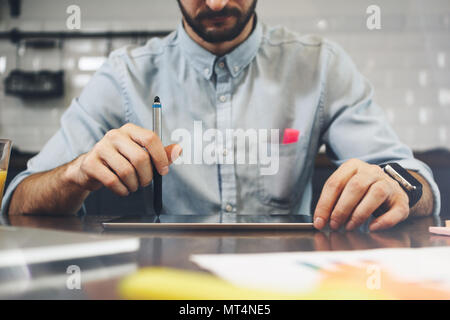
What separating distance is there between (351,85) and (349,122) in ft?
0.30

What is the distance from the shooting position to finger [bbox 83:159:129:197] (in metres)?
0.50

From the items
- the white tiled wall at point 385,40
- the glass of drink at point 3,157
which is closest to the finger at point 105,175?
the glass of drink at point 3,157

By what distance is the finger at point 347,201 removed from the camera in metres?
0.43

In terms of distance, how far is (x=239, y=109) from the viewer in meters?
0.81

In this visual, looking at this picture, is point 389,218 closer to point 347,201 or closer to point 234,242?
point 347,201

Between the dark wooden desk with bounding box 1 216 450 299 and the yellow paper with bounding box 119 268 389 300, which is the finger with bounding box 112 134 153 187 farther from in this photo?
the yellow paper with bounding box 119 268 389 300

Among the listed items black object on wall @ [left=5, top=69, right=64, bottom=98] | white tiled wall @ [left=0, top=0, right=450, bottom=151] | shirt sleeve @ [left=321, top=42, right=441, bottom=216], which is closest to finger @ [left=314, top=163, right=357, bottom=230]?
shirt sleeve @ [left=321, top=42, right=441, bottom=216]

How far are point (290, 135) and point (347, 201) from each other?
1.34 ft

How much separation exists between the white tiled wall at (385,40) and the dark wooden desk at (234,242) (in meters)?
1.38

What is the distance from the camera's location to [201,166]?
2.54 feet

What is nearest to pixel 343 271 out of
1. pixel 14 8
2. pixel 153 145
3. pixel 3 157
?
pixel 153 145

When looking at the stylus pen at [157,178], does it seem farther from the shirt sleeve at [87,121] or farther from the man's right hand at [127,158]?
the shirt sleeve at [87,121]

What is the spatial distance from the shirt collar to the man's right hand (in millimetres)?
346

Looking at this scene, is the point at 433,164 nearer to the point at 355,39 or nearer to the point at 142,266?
the point at 355,39
